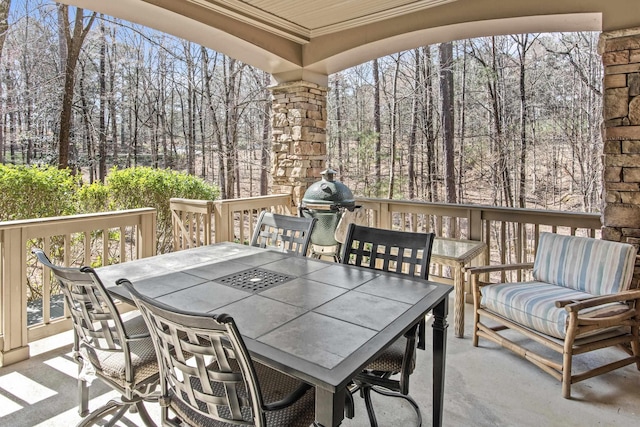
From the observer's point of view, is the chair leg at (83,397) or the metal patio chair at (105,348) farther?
the chair leg at (83,397)

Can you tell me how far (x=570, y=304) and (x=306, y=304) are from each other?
1653 millimetres

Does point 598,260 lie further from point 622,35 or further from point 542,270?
point 622,35

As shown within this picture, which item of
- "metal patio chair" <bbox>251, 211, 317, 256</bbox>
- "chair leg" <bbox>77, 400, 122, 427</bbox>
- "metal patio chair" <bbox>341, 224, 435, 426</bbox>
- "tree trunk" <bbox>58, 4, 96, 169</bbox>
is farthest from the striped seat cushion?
"tree trunk" <bbox>58, 4, 96, 169</bbox>

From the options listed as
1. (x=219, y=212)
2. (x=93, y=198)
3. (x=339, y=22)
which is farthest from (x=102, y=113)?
(x=339, y=22)

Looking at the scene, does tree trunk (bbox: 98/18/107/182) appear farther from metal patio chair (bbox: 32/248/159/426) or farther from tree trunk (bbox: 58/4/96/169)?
metal patio chair (bbox: 32/248/159/426)

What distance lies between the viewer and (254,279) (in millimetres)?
2064

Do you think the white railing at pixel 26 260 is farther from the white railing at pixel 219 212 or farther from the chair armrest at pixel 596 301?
the chair armrest at pixel 596 301

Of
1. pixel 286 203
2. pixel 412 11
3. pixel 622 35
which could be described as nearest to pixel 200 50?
pixel 286 203

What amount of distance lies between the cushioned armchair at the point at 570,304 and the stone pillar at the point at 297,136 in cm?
274

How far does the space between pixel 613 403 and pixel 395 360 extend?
151 centimetres

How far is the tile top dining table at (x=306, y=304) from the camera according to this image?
3.97 feet

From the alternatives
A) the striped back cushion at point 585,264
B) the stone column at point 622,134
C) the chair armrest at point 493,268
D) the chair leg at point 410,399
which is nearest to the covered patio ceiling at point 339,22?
the stone column at point 622,134

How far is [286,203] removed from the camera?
5.13 meters

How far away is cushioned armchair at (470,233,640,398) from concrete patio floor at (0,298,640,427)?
0.40 feet
